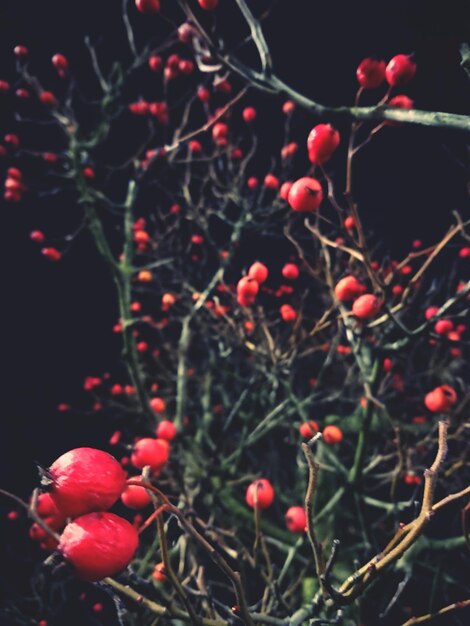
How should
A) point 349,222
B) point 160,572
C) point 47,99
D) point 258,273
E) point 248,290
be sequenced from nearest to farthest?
point 160,572 < point 248,290 < point 258,273 < point 349,222 < point 47,99

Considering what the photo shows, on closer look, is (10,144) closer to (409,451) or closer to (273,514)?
(409,451)

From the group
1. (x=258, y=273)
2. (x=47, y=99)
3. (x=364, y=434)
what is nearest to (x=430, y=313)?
(x=364, y=434)

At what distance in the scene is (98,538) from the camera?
1156 millimetres

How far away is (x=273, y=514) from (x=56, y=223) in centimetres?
886

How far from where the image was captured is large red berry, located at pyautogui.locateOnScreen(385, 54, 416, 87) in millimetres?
2105

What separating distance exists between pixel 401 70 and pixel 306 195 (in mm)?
761

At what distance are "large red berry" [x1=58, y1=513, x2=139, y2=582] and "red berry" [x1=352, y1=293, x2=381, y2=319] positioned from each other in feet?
6.32

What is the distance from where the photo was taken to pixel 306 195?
2262mm

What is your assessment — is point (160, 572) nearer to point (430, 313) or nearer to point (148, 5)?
point (148, 5)

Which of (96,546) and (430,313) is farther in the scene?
(430,313)

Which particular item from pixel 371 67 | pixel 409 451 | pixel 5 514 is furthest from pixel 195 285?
pixel 371 67

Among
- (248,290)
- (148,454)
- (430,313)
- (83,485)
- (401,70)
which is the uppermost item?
(401,70)

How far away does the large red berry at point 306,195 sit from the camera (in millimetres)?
2260

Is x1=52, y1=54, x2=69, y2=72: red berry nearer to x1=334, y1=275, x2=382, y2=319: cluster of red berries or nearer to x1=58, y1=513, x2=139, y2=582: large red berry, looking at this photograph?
x1=334, y1=275, x2=382, y2=319: cluster of red berries
